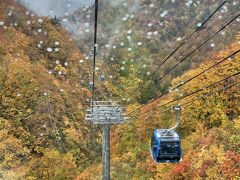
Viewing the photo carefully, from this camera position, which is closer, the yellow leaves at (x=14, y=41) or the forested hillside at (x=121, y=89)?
the forested hillside at (x=121, y=89)

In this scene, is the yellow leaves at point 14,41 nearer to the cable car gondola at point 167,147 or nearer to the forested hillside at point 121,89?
the forested hillside at point 121,89

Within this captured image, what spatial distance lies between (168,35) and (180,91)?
52987mm

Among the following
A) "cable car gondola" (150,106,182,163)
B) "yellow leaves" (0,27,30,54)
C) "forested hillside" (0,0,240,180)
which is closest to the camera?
"cable car gondola" (150,106,182,163)

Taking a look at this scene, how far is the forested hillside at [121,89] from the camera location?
22.6 meters

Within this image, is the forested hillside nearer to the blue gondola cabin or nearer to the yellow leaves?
the yellow leaves

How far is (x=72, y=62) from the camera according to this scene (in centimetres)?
6912

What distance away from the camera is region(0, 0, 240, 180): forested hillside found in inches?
888

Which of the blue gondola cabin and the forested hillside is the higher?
the forested hillside

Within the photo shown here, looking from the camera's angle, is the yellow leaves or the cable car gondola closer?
the cable car gondola

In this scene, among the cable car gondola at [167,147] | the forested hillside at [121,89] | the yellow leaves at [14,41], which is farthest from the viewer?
the yellow leaves at [14,41]

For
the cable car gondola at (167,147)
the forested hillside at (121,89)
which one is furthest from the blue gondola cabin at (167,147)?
the forested hillside at (121,89)

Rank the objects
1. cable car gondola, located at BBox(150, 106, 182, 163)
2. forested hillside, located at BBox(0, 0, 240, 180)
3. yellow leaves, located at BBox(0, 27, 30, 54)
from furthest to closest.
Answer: yellow leaves, located at BBox(0, 27, 30, 54) → forested hillside, located at BBox(0, 0, 240, 180) → cable car gondola, located at BBox(150, 106, 182, 163)

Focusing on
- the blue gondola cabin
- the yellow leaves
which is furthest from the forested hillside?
the blue gondola cabin

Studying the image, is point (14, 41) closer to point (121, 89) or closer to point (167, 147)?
point (121, 89)
